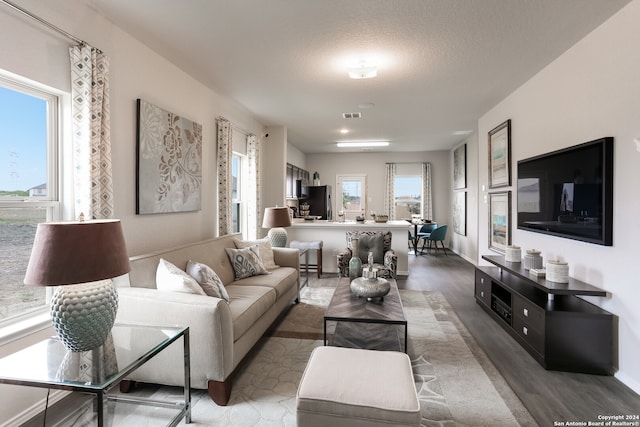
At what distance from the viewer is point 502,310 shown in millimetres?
3361

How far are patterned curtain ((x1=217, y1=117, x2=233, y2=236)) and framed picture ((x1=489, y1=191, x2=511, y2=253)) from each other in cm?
372

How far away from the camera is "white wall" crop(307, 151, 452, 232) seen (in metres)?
8.95

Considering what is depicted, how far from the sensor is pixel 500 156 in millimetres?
4508

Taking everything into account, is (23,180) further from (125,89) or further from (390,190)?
(390,190)

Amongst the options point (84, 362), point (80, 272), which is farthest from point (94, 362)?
point (80, 272)

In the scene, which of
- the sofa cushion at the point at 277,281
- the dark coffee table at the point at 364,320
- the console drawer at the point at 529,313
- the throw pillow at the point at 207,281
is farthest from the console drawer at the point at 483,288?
the throw pillow at the point at 207,281

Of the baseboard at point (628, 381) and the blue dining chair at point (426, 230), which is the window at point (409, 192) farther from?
the baseboard at point (628, 381)

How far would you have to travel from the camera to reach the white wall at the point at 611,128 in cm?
227

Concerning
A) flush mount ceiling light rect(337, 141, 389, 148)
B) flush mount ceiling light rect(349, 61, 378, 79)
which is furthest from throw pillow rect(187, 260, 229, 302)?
flush mount ceiling light rect(337, 141, 389, 148)

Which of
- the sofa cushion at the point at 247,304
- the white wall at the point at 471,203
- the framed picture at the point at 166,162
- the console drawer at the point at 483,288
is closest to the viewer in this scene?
the sofa cushion at the point at 247,304

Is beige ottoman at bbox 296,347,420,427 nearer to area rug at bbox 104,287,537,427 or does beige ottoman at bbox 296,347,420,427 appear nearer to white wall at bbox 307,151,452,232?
area rug at bbox 104,287,537,427

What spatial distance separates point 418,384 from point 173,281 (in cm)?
192

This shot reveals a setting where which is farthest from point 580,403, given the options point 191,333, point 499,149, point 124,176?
point 124,176

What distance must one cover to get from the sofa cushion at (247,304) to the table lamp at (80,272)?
2.84ft
